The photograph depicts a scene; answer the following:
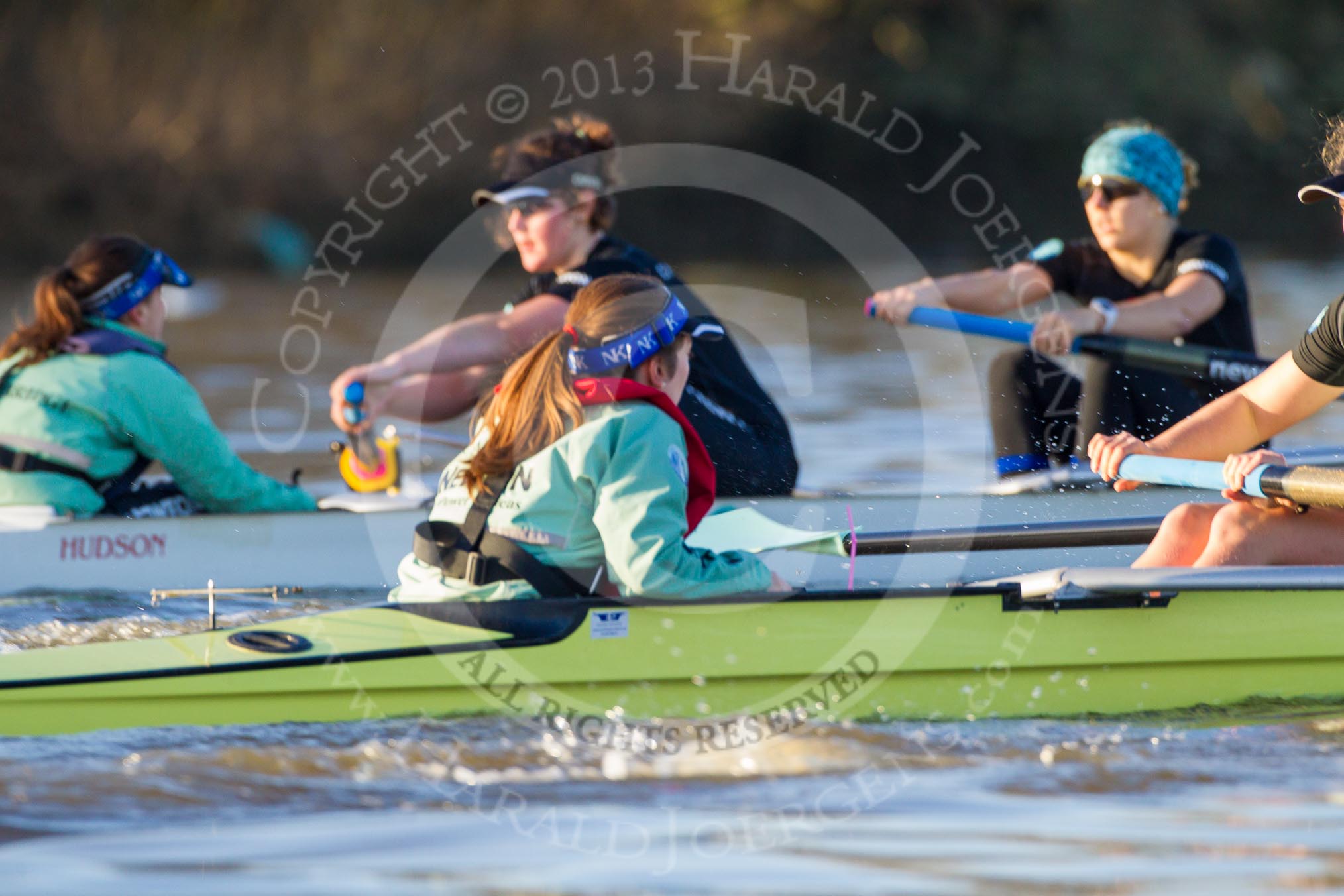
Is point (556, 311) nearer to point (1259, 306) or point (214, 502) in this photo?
point (214, 502)

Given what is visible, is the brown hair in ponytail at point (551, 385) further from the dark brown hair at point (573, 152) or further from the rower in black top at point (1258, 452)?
the dark brown hair at point (573, 152)

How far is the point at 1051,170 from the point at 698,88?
15.6 ft

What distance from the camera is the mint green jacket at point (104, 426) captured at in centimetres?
527

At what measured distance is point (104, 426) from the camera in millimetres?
5375

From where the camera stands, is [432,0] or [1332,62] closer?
[432,0]

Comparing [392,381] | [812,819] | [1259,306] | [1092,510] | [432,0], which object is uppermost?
[432,0]

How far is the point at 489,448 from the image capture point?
11.7 ft

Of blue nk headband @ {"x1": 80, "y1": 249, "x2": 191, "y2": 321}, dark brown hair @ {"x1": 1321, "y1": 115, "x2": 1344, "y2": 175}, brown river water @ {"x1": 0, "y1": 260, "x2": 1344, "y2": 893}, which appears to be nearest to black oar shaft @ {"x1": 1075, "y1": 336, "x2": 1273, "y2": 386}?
dark brown hair @ {"x1": 1321, "y1": 115, "x2": 1344, "y2": 175}

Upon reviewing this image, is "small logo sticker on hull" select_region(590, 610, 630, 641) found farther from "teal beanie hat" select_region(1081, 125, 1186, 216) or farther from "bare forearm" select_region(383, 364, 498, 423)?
"teal beanie hat" select_region(1081, 125, 1186, 216)

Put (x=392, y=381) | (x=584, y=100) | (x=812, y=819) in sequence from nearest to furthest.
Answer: (x=812, y=819)
(x=392, y=381)
(x=584, y=100)

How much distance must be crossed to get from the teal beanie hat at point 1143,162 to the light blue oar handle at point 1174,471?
2166mm

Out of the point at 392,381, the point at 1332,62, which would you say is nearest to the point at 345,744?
the point at 392,381

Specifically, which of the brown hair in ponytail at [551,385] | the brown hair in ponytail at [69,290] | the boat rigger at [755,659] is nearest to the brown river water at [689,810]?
the boat rigger at [755,659]

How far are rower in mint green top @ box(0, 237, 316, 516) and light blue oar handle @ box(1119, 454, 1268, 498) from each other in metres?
2.90
